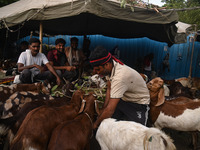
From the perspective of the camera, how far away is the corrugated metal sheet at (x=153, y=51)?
39.9ft

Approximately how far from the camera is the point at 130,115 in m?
3.06

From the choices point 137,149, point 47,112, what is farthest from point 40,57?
Result: point 137,149

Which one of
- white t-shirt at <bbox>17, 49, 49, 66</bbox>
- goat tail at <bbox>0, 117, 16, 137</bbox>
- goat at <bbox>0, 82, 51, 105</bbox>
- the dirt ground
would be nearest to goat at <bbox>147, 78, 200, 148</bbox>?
the dirt ground

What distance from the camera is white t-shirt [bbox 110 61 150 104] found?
2.63 m

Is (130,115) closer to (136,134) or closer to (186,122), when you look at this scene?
(136,134)

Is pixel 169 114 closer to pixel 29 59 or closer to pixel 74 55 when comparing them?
pixel 29 59

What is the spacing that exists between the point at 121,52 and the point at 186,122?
29.9ft

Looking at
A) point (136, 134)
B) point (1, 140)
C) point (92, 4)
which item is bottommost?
point (1, 140)

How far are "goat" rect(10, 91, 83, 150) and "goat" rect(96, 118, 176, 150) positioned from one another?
0.75 metres

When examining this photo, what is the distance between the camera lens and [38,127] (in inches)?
98.6

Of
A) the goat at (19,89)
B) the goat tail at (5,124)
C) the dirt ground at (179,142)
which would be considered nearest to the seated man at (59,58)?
the goat at (19,89)

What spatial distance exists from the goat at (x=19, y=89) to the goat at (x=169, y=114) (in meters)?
2.47

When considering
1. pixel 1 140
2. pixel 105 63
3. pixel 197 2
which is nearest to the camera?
pixel 105 63

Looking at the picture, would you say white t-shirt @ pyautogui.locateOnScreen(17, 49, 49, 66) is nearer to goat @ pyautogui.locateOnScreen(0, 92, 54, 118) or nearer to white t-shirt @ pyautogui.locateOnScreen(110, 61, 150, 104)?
goat @ pyautogui.locateOnScreen(0, 92, 54, 118)
